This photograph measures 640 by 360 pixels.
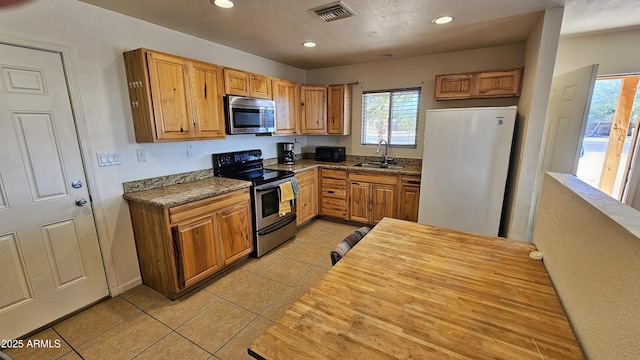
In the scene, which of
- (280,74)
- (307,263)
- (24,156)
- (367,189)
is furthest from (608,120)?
(24,156)

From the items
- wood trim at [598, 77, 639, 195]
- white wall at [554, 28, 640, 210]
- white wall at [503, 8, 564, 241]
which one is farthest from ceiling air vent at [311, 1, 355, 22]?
wood trim at [598, 77, 639, 195]

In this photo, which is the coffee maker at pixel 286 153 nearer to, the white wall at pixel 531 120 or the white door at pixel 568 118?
the white wall at pixel 531 120

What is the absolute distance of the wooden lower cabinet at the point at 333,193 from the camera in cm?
394

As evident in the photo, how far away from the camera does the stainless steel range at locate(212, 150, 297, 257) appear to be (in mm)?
2932

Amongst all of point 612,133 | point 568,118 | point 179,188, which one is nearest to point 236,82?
point 179,188

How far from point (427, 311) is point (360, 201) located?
9.46 feet

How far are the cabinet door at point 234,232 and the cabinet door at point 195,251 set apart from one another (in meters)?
0.08

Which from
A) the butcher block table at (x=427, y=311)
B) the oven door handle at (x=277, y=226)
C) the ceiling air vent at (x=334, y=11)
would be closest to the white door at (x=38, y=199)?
the oven door handle at (x=277, y=226)

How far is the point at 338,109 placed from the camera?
417cm

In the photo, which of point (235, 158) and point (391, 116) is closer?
point (235, 158)

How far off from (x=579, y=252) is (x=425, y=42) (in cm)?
285

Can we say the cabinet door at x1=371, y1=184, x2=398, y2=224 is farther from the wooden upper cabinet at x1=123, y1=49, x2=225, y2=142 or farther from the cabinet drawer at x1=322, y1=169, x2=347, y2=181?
the wooden upper cabinet at x1=123, y1=49, x2=225, y2=142

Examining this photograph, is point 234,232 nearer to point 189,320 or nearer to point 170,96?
point 189,320

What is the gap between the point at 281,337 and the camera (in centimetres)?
84
